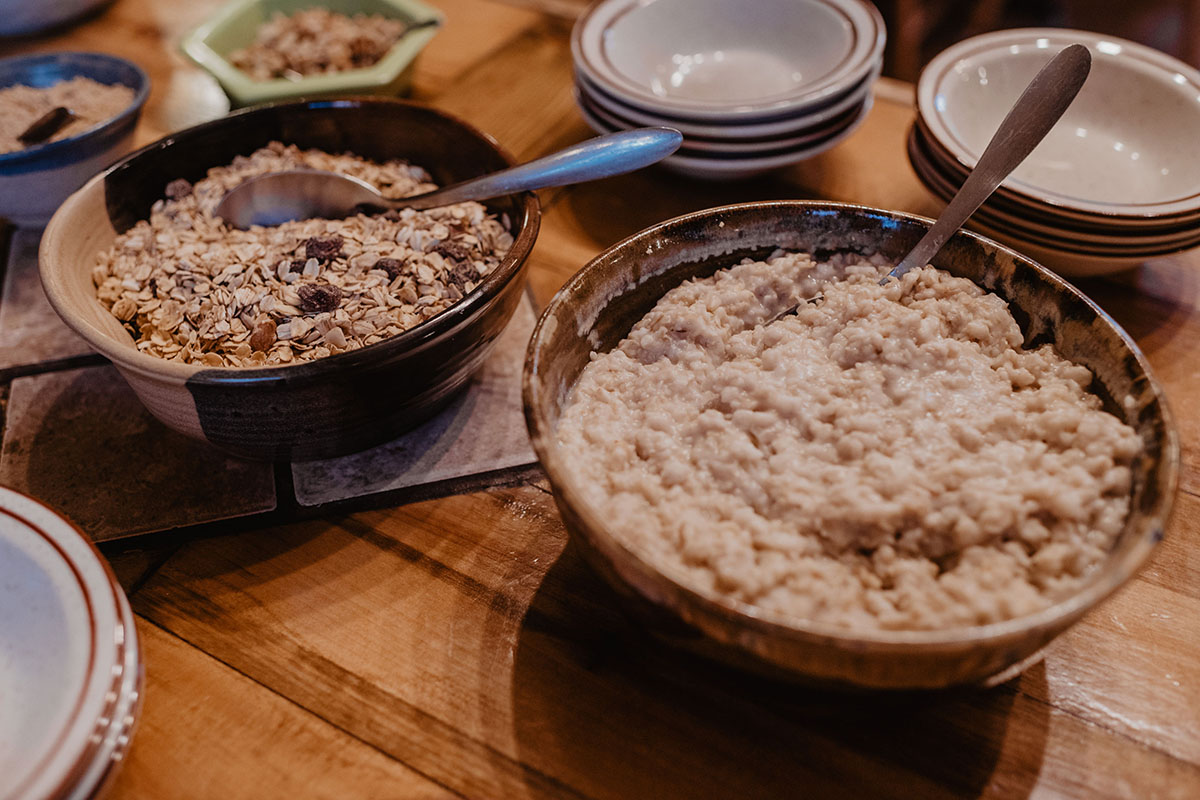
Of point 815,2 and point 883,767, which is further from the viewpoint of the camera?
point 815,2

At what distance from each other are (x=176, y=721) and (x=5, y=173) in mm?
1145

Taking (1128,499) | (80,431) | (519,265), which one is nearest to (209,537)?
(80,431)

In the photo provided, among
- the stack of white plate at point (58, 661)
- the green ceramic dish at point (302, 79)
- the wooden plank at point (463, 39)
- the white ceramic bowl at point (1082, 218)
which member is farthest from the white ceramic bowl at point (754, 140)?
the stack of white plate at point (58, 661)

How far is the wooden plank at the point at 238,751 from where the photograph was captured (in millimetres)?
860

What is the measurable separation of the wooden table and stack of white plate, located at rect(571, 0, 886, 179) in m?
0.77

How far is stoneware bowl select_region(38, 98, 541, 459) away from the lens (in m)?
1.00

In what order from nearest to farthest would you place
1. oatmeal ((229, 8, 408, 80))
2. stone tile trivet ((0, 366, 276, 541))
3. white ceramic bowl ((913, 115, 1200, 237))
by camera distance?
stone tile trivet ((0, 366, 276, 541))
white ceramic bowl ((913, 115, 1200, 237))
oatmeal ((229, 8, 408, 80))

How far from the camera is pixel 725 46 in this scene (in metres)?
1.94

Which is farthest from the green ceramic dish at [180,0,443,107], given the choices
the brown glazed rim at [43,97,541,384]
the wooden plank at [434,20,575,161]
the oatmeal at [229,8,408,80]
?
the brown glazed rim at [43,97,541,384]

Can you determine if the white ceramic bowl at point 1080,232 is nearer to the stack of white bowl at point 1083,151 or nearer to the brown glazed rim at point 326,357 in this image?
the stack of white bowl at point 1083,151

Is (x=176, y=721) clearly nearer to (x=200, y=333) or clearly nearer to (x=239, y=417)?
(x=239, y=417)

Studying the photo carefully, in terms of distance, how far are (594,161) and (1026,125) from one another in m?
0.63

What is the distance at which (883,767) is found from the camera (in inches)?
34.3

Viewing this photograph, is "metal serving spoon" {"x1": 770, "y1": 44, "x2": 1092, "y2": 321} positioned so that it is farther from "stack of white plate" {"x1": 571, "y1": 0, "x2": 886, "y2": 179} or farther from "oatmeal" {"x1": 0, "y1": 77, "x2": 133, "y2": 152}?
"oatmeal" {"x1": 0, "y1": 77, "x2": 133, "y2": 152}
